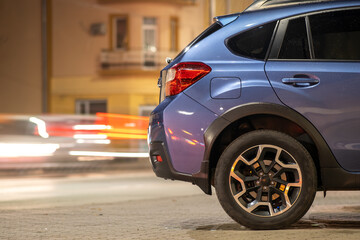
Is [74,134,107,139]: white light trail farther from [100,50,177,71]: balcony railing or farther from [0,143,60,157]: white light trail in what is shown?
[100,50,177,71]: balcony railing

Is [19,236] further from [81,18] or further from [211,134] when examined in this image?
[81,18]

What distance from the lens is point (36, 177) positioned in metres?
16.1

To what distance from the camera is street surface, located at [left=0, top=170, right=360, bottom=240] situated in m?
5.95

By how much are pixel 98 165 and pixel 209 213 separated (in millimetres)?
12260

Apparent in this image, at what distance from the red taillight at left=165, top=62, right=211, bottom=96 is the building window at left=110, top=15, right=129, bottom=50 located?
26936mm

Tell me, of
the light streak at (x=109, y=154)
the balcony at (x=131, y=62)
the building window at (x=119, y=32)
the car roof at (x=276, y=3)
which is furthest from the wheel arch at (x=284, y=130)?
the building window at (x=119, y=32)

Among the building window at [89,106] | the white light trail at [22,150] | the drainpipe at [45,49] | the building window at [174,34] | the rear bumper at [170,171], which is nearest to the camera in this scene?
the rear bumper at [170,171]

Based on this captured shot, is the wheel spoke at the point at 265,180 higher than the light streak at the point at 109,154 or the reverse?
higher

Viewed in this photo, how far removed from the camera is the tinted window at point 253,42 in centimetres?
619

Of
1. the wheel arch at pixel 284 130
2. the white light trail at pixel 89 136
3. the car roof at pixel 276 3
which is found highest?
the car roof at pixel 276 3

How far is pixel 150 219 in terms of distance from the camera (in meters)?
7.05

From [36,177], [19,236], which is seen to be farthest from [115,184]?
[19,236]

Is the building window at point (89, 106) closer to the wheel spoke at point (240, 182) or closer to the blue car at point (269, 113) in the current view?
the blue car at point (269, 113)

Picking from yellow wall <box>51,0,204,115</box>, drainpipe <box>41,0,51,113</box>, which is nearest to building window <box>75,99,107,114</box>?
yellow wall <box>51,0,204,115</box>
